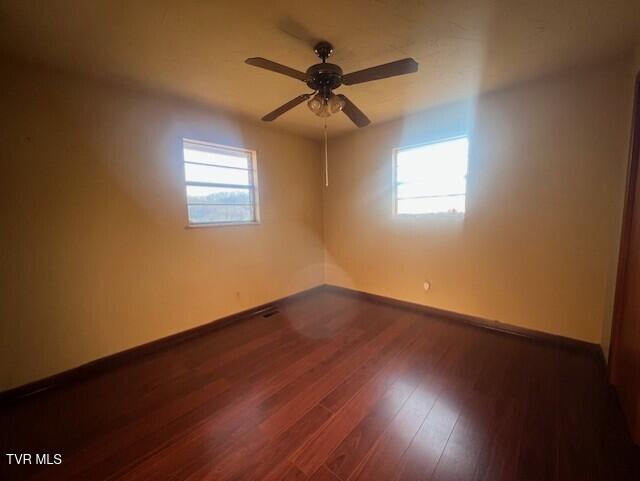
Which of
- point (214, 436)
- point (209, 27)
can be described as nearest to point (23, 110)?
point (209, 27)

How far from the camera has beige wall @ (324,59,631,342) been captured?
2064 mm

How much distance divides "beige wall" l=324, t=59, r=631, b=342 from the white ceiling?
350mm

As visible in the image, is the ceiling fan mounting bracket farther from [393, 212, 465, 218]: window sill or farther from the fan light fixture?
[393, 212, 465, 218]: window sill

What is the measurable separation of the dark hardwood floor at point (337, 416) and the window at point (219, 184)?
1421 millimetres

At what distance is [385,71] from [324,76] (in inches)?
16.3

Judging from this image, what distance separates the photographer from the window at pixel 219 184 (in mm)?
2725

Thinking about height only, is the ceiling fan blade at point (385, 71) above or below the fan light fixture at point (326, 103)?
above

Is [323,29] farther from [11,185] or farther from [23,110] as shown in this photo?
[11,185]

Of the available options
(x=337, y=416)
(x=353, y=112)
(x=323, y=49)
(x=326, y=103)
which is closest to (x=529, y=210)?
(x=353, y=112)

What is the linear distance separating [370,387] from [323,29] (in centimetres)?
240

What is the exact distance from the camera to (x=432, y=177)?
3.06 metres

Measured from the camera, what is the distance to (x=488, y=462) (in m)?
1.30

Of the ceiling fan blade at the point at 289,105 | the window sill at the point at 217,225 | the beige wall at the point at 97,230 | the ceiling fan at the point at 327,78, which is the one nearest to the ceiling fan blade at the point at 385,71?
the ceiling fan at the point at 327,78

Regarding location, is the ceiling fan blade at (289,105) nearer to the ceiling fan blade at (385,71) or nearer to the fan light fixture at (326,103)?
the fan light fixture at (326,103)
